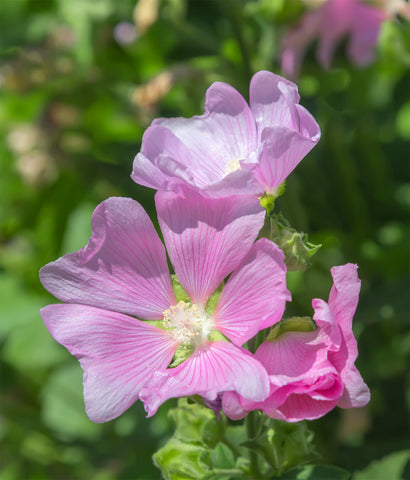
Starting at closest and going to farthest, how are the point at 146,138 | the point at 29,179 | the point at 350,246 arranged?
the point at 146,138
the point at 350,246
the point at 29,179

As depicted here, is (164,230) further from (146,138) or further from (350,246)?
(350,246)

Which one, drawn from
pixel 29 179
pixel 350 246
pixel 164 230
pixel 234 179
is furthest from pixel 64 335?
pixel 29 179

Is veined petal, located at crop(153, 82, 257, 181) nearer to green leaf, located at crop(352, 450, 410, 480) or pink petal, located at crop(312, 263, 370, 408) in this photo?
pink petal, located at crop(312, 263, 370, 408)

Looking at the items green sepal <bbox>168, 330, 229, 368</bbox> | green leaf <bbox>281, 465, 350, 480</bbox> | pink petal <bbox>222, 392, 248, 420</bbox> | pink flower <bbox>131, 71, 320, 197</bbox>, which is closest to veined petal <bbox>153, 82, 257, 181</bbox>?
pink flower <bbox>131, 71, 320, 197</bbox>

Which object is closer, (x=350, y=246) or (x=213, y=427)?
(x=213, y=427)

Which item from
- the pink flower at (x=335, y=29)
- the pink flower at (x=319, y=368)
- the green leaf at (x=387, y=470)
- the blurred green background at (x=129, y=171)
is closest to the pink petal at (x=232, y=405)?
the pink flower at (x=319, y=368)

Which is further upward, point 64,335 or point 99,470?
point 64,335
